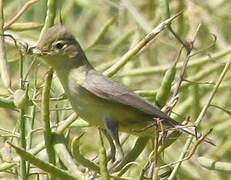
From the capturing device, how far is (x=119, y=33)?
310cm

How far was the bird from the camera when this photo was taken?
5.46ft

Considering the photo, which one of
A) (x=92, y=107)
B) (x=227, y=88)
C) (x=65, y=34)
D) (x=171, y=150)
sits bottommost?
(x=171, y=150)

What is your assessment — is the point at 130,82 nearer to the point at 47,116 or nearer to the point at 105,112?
the point at 105,112

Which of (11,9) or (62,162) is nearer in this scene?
(62,162)

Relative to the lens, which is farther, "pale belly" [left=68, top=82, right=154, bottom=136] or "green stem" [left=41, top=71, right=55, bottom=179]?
"pale belly" [left=68, top=82, right=154, bottom=136]

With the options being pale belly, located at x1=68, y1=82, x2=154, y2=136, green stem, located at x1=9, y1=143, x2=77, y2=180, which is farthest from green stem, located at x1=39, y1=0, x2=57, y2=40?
green stem, located at x1=9, y1=143, x2=77, y2=180

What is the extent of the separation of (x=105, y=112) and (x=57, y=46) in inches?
6.3

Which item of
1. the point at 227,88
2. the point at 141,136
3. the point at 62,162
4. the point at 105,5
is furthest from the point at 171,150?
the point at 62,162

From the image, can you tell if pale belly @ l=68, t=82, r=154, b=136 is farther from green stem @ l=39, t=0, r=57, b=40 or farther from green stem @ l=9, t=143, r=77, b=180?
green stem @ l=9, t=143, r=77, b=180

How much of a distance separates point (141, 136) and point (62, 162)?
0.78 ft

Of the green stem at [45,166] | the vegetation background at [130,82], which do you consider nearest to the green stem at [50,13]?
the vegetation background at [130,82]

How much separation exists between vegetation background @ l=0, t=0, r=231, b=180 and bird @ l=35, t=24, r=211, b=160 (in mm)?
31

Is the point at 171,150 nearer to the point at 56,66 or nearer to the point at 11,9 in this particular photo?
the point at 11,9

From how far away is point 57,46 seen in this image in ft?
5.58
